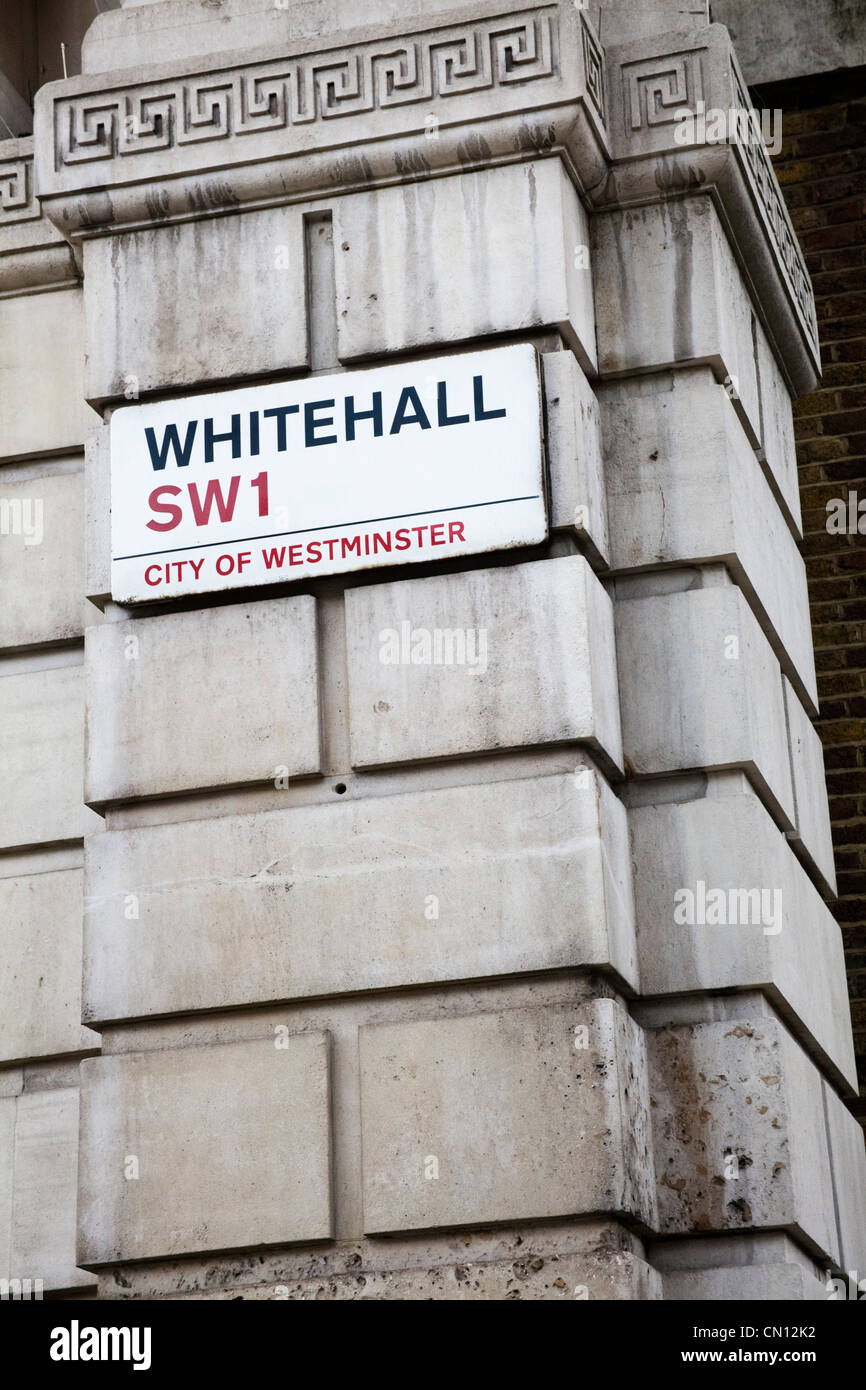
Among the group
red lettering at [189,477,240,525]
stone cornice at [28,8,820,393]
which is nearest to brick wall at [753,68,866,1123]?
stone cornice at [28,8,820,393]

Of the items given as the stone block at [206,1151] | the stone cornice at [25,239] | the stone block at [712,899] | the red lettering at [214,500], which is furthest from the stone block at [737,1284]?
the stone cornice at [25,239]

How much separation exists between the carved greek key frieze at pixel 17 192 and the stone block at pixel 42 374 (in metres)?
0.31

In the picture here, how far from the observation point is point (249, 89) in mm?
7574

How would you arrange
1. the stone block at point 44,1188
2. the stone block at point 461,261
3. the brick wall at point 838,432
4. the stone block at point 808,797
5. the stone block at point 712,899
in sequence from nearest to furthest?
1. the stone block at point 712,899
2. the stone block at point 44,1188
3. the stone block at point 461,261
4. the stone block at point 808,797
5. the brick wall at point 838,432

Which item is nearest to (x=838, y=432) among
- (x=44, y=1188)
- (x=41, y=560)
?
(x=41, y=560)

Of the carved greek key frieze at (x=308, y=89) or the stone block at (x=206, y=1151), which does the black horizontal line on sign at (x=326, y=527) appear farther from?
the stone block at (x=206, y=1151)

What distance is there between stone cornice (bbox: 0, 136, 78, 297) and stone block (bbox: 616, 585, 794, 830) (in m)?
2.60

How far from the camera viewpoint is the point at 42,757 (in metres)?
7.62

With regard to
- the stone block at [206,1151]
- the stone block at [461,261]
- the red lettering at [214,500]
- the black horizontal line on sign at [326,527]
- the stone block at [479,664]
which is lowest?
the stone block at [206,1151]

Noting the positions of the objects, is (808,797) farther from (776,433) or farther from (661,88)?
(661,88)

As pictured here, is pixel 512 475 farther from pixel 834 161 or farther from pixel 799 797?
pixel 834 161

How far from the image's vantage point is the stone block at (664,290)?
7.56m

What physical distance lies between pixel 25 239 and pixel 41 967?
280 cm

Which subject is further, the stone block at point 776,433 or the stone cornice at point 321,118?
the stone block at point 776,433
